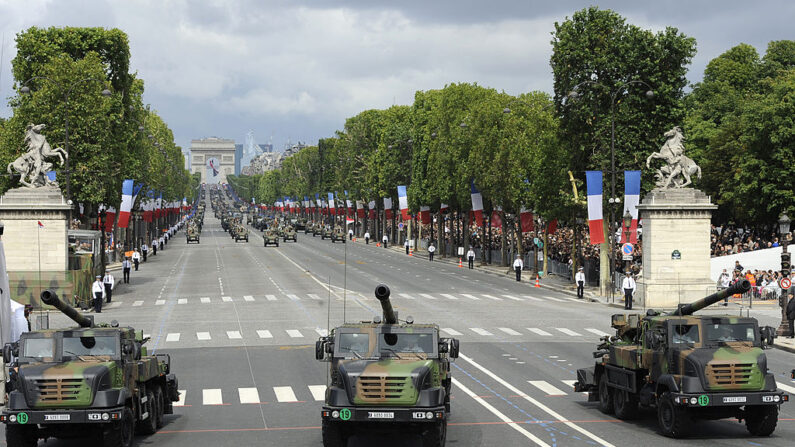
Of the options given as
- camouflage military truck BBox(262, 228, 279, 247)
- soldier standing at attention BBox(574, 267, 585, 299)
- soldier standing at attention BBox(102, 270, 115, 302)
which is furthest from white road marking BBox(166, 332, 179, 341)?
camouflage military truck BBox(262, 228, 279, 247)

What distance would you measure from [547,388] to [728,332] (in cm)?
695

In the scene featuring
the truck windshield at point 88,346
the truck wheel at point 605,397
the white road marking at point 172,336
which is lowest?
the white road marking at point 172,336

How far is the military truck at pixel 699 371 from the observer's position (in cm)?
1933

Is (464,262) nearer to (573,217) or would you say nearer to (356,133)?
(573,217)

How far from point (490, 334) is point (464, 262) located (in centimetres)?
5546

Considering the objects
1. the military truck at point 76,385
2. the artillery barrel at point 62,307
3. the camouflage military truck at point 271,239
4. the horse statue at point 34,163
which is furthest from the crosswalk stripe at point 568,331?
the camouflage military truck at point 271,239

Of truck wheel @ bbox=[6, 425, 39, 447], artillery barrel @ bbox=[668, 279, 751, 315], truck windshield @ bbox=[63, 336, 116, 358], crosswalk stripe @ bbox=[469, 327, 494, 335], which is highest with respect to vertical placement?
artillery barrel @ bbox=[668, 279, 751, 315]

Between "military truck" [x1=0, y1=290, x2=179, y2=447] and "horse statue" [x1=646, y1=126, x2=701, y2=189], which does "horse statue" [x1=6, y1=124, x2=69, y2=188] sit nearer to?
"horse statue" [x1=646, y1=126, x2=701, y2=189]

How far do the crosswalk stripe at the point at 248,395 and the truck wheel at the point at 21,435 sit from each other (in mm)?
6611

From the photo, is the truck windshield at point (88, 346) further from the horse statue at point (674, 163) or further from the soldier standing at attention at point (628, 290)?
the horse statue at point (674, 163)

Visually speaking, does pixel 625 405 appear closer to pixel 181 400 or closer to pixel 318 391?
pixel 318 391

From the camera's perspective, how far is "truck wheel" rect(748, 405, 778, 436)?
1975 centimetres

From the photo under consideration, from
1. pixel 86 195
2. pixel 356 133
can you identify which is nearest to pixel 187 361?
pixel 86 195

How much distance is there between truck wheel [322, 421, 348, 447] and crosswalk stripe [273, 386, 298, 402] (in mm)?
6911
